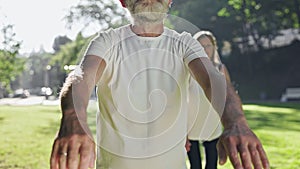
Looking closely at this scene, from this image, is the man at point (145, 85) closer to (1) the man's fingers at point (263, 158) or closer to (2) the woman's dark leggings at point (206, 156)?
(1) the man's fingers at point (263, 158)

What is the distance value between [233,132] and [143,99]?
361 millimetres

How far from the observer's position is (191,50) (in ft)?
4.25

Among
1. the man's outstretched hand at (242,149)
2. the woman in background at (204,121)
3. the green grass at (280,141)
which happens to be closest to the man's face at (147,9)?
the woman in background at (204,121)

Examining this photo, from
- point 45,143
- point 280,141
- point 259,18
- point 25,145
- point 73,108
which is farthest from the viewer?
point 259,18

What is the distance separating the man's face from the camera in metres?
1.36

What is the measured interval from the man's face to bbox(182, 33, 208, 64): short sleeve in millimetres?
110

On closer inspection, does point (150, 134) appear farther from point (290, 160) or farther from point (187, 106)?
point (290, 160)

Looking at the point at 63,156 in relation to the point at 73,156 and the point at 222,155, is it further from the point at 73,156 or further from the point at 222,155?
the point at 222,155

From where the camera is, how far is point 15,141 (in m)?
8.25

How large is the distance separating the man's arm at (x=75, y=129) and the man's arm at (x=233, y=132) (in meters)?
0.30

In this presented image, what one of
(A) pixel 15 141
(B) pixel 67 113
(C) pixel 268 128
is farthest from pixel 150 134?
(C) pixel 268 128

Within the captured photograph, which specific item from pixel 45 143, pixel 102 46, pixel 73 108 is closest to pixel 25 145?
pixel 45 143

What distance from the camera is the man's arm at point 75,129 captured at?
2.88 feet

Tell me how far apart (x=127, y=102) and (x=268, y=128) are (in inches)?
341
